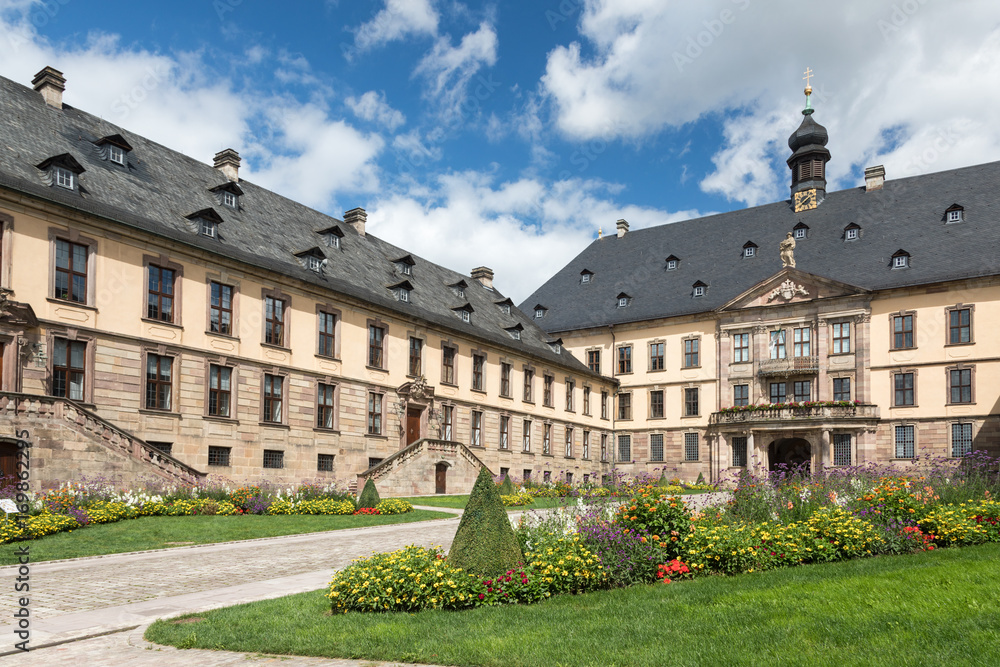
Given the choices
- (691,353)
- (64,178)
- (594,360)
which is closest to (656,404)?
(691,353)

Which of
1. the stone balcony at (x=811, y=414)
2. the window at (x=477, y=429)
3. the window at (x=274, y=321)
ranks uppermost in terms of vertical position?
the window at (x=274, y=321)

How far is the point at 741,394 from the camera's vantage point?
173ft

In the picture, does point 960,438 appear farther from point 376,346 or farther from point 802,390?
point 376,346

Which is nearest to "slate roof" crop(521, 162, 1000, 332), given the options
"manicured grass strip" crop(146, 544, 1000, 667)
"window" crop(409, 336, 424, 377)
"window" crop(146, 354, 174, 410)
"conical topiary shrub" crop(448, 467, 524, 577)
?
"window" crop(409, 336, 424, 377)

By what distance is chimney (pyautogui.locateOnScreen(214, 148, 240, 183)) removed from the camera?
37781 millimetres

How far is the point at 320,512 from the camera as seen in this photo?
88.9 ft

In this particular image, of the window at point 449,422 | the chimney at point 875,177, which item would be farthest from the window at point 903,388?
the window at point 449,422

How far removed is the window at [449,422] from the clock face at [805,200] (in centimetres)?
3087

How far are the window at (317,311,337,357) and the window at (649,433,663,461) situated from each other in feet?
92.1

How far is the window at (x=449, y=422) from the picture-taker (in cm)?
4216

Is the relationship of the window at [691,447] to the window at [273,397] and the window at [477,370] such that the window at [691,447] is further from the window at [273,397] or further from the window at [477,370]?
the window at [273,397]

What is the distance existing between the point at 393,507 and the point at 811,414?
98.5 ft

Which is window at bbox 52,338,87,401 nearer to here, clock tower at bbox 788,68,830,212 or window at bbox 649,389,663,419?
window at bbox 649,389,663,419

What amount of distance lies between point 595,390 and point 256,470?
30768 millimetres
